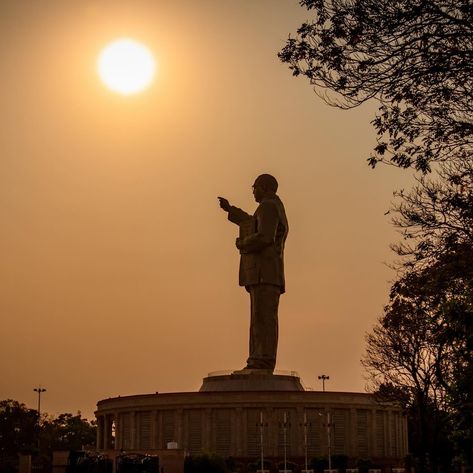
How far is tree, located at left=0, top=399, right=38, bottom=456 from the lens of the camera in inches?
2741

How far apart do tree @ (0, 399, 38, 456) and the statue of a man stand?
3451 centimetres

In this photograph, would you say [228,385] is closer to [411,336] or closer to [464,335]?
[411,336]

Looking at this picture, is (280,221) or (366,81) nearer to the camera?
(366,81)

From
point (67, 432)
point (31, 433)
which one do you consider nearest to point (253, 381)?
point (31, 433)

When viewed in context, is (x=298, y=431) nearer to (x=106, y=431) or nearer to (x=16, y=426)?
(x=106, y=431)

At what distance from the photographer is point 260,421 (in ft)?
132

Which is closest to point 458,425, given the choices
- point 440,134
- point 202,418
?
point 440,134

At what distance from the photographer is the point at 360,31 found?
45.4 ft

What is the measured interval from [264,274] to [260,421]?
244 inches

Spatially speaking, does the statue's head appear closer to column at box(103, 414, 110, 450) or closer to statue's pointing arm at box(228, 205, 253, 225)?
statue's pointing arm at box(228, 205, 253, 225)

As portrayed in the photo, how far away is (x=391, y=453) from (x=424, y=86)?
32.5 m

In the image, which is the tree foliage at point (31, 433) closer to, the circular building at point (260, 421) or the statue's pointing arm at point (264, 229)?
the circular building at point (260, 421)

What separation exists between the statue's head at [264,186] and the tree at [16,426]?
35.8m

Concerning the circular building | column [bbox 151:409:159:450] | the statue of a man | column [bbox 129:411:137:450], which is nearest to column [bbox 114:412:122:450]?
the circular building
